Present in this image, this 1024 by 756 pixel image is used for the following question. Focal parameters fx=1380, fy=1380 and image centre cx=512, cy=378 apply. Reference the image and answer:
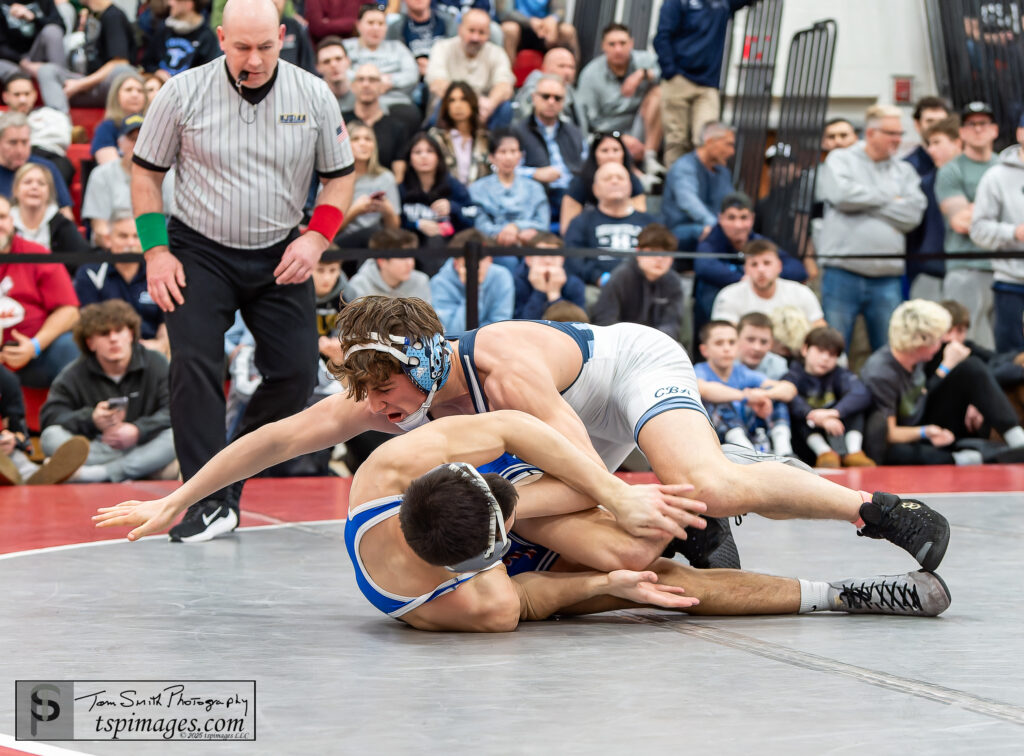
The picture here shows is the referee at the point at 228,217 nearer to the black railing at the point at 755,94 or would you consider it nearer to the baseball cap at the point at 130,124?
the baseball cap at the point at 130,124

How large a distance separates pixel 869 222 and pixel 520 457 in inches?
231

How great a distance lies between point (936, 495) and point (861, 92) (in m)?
7.84

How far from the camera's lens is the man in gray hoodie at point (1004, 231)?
7984 mm

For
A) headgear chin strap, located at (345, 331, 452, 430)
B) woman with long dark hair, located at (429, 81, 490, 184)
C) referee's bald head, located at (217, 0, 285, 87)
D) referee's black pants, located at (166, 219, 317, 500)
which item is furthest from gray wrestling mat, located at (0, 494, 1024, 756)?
woman with long dark hair, located at (429, 81, 490, 184)

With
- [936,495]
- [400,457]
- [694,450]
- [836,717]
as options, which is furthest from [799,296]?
[836,717]

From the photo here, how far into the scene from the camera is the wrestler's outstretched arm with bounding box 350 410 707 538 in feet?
9.61

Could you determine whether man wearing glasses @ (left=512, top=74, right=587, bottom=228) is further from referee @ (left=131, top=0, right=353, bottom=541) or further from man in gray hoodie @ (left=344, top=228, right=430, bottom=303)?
referee @ (left=131, top=0, right=353, bottom=541)

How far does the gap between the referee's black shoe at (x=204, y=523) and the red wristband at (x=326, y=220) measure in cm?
99

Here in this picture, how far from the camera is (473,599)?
9.86 feet

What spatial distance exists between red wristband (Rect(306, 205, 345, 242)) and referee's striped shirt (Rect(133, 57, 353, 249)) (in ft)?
0.32

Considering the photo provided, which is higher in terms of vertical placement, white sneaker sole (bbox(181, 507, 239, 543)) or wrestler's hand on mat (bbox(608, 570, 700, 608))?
wrestler's hand on mat (bbox(608, 570, 700, 608))

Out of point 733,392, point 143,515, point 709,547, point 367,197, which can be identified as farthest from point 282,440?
point 367,197

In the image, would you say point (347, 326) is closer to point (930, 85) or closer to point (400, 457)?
point (400, 457)

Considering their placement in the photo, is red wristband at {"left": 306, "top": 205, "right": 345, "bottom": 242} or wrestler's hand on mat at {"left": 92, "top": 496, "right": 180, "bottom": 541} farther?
red wristband at {"left": 306, "top": 205, "right": 345, "bottom": 242}
